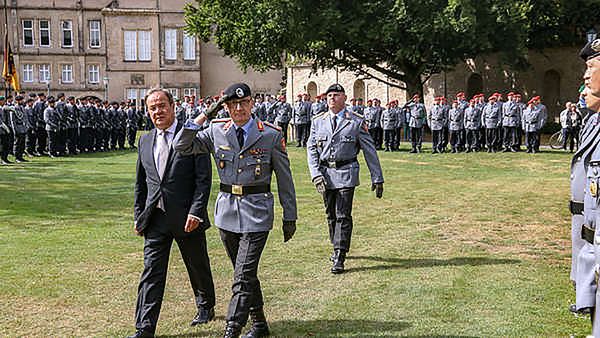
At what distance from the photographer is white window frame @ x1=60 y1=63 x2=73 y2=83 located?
56.7 meters

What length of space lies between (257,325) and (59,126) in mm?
20286

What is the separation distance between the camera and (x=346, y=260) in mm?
9289

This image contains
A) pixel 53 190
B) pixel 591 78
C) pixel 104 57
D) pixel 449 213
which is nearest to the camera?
pixel 591 78

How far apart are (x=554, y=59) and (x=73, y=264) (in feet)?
119

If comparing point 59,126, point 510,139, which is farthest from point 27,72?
point 510,139

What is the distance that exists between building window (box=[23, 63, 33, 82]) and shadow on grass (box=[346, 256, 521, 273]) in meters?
51.7

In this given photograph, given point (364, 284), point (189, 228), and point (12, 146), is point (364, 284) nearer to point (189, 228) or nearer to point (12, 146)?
point (189, 228)

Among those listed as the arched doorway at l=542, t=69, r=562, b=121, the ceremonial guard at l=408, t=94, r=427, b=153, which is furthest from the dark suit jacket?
the arched doorway at l=542, t=69, r=562, b=121

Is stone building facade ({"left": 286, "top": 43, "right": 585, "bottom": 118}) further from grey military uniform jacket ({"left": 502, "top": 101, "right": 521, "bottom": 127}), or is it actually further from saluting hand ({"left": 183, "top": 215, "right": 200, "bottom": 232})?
saluting hand ({"left": 183, "top": 215, "right": 200, "bottom": 232})

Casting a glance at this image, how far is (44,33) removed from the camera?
56.4 meters

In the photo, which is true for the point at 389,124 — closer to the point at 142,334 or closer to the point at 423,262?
the point at 423,262

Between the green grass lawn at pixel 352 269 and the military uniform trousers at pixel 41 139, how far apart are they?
9004 mm

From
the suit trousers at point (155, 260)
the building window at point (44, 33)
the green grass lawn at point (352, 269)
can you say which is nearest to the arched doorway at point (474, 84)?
the green grass lawn at point (352, 269)

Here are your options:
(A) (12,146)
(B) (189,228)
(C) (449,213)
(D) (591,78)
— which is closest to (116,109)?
(A) (12,146)
